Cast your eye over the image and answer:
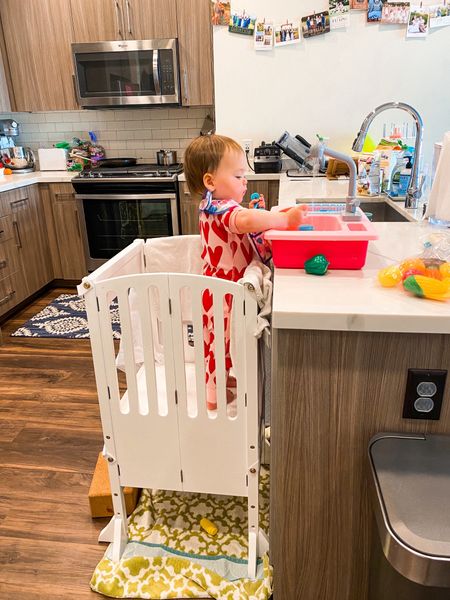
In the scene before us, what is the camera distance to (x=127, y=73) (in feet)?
11.7

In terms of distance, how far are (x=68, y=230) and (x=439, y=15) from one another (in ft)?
9.75

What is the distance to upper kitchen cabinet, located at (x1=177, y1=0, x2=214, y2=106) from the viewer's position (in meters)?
3.43

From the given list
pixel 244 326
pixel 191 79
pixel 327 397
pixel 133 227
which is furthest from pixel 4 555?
pixel 191 79

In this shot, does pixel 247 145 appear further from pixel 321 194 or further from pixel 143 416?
pixel 143 416

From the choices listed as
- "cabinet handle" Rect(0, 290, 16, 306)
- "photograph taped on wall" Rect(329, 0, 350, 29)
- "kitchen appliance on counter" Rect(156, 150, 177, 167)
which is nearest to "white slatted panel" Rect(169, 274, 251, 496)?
"cabinet handle" Rect(0, 290, 16, 306)

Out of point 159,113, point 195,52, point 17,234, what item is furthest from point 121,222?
point 195,52

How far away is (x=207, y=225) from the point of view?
1443 mm

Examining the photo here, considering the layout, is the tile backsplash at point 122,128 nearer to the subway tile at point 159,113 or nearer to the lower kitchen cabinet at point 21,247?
the subway tile at point 159,113

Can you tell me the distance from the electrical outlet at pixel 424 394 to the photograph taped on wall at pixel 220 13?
310cm

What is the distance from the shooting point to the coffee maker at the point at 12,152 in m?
4.00

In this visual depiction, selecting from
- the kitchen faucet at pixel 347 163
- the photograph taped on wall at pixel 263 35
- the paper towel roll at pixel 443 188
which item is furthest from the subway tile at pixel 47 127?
the paper towel roll at pixel 443 188

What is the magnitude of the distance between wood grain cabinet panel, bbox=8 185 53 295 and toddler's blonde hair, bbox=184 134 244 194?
2.40 m

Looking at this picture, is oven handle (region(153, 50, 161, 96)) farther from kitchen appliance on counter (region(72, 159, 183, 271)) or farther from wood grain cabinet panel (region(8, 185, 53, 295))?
wood grain cabinet panel (region(8, 185, 53, 295))

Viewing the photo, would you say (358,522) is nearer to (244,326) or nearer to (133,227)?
(244,326)
